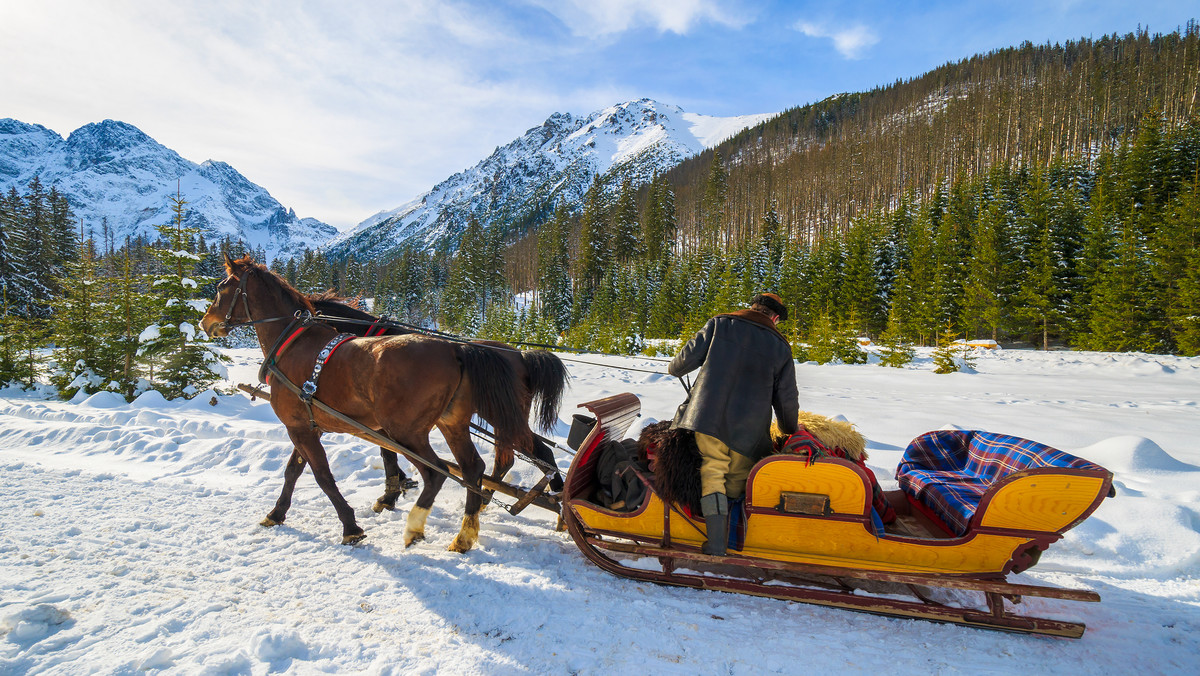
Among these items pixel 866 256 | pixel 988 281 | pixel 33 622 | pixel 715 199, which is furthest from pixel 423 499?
pixel 715 199

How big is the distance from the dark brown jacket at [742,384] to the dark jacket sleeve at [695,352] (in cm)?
5

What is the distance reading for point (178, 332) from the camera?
11.1 m

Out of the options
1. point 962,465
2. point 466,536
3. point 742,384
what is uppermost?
point 742,384

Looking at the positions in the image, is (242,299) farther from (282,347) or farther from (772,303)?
(772,303)

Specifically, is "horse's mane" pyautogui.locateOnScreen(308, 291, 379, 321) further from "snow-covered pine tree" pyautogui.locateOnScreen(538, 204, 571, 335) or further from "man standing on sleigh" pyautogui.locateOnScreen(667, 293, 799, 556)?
"snow-covered pine tree" pyautogui.locateOnScreen(538, 204, 571, 335)

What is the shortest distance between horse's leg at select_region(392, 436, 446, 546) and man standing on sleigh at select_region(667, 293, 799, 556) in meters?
2.35

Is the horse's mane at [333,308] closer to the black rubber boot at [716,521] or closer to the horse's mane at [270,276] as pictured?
the horse's mane at [270,276]

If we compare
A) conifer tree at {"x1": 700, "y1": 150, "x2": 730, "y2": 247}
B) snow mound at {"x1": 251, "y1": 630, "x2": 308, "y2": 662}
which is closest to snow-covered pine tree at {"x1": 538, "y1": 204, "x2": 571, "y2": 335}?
conifer tree at {"x1": 700, "y1": 150, "x2": 730, "y2": 247}

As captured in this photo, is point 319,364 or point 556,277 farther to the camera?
point 556,277

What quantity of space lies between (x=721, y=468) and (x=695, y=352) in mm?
808

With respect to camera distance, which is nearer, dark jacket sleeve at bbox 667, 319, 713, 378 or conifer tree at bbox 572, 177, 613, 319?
dark jacket sleeve at bbox 667, 319, 713, 378

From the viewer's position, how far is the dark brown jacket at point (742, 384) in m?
3.24

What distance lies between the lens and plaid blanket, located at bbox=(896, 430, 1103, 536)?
303 centimetres

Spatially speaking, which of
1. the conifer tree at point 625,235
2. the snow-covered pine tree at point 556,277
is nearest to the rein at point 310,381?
the snow-covered pine tree at point 556,277
